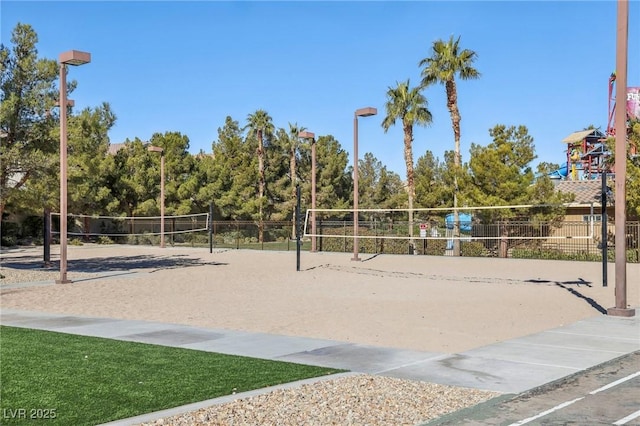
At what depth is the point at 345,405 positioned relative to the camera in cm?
639

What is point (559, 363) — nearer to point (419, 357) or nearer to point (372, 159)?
point (419, 357)

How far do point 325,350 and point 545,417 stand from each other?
151 inches

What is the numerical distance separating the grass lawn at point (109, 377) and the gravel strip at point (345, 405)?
1.51 feet

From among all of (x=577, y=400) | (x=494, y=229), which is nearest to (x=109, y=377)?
(x=577, y=400)

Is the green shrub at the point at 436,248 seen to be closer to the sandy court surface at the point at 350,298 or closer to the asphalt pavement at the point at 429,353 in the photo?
the sandy court surface at the point at 350,298

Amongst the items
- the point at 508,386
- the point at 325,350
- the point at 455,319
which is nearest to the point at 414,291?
the point at 455,319

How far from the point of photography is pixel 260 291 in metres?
18.0

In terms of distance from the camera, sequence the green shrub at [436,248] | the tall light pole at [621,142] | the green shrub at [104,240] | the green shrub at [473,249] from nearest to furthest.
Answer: the tall light pole at [621,142] < the green shrub at [473,249] < the green shrub at [436,248] < the green shrub at [104,240]

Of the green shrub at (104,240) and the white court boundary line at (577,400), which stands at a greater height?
the green shrub at (104,240)

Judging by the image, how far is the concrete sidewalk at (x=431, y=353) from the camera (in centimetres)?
785

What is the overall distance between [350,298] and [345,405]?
9926mm

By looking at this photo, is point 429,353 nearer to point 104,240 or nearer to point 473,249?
point 473,249

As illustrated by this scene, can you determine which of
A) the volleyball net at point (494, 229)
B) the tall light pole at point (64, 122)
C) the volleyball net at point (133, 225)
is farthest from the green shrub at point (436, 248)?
the tall light pole at point (64, 122)

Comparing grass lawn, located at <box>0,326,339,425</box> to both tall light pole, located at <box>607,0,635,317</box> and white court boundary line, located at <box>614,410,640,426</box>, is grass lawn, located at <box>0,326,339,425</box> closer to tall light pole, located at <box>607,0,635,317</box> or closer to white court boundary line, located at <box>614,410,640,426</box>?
white court boundary line, located at <box>614,410,640,426</box>
